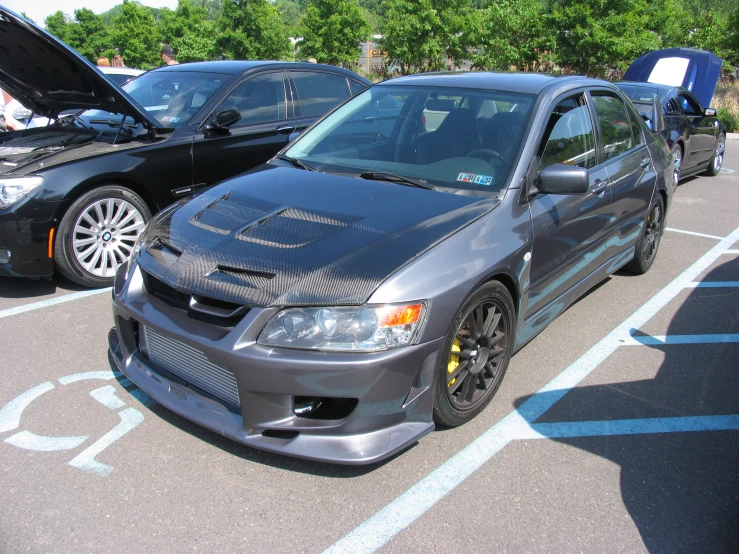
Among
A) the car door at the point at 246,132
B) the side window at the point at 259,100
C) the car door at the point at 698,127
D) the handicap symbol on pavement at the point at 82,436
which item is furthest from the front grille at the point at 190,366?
the car door at the point at 698,127

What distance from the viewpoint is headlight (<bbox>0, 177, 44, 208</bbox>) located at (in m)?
4.23

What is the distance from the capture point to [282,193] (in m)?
3.35

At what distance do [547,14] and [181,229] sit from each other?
25567 mm

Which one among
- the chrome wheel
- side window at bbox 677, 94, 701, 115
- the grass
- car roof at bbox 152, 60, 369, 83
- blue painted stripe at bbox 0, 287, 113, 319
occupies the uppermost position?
car roof at bbox 152, 60, 369, 83

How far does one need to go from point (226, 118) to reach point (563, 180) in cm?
303

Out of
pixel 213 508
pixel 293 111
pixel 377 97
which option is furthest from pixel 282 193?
pixel 293 111

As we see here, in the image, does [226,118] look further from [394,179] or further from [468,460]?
[468,460]

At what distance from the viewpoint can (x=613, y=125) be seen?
447 centimetres

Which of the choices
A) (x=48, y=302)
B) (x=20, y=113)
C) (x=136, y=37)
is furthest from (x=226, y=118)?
(x=136, y=37)

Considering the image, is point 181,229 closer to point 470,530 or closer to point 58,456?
point 58,456

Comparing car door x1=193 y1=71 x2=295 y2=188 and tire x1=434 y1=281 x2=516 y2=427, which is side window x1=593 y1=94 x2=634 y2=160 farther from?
car door x1=193 y1=71 x2=295 y2=188

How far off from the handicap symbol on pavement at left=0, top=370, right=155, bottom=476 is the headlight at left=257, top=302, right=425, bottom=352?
39.7 inches

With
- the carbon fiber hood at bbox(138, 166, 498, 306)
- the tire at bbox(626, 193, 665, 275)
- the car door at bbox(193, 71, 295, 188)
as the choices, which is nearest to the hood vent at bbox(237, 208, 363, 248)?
the carbon fiber hood at bbox(138, 166, 498, 306)

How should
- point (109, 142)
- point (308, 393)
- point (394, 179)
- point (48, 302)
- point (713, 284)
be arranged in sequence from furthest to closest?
point (713, 284), point (109, 142), point (48, 302), point (394, 179), point (308, 393)
